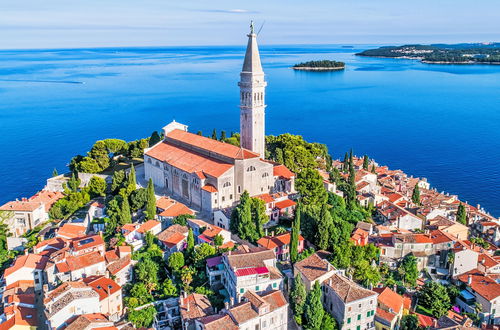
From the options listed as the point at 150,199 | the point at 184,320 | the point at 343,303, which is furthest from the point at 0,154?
the point at 343,303

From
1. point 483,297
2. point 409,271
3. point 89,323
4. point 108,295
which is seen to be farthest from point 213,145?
point 483,297

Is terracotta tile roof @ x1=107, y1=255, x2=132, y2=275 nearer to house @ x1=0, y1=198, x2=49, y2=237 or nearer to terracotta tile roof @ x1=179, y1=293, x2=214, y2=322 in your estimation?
terracotta tile roof @ x1=179, y1=293, x2=214, y2=322

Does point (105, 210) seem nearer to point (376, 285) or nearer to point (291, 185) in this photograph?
point (291, 185)

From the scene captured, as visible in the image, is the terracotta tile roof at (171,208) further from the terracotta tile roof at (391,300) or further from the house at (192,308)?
the terracotta tile roof at (391,300)

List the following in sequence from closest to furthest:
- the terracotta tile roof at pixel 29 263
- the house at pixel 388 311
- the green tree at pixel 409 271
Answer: the house at pixel 388 311, the terracotta tile roof at pixel 29 263, the green tree at pixel 409 271

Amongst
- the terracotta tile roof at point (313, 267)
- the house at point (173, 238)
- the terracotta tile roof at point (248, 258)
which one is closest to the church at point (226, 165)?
the house at point (173, 238)

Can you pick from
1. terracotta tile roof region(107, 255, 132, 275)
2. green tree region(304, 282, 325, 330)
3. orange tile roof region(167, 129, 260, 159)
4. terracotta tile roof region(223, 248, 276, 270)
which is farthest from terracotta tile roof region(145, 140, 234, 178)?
green tree region(304, 282, 325, 330)
